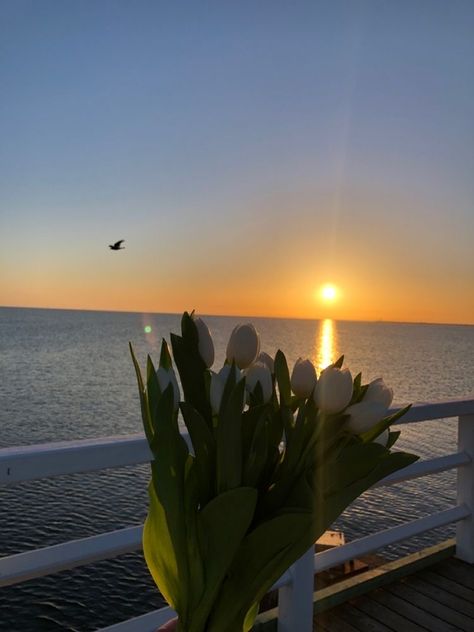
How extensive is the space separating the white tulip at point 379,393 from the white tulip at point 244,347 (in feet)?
0.55

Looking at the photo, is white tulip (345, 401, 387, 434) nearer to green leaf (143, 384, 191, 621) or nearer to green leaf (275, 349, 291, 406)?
green leaf (275, 349, 291, 406)

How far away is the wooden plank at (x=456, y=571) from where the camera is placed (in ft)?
7.87

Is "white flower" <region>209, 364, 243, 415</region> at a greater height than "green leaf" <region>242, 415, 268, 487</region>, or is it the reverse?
"white flower" <region>209, 364, 243, 415</region>

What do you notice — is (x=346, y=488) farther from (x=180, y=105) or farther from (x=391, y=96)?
(x=180, y=105)

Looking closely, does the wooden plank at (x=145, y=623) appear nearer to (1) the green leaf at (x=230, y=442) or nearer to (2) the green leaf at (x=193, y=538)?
(2) the green leaf at (x=193, y=538)

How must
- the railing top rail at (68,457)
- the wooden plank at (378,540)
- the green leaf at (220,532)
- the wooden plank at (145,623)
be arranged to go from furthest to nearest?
1. the wooden plank at (378,540)
2. the wooden plank at (145,623)
3. the railing top rail at (68,457)
4. the green leaf at (220,532)

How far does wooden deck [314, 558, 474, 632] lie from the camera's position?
2039 mm

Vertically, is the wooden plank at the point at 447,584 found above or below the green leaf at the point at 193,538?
below

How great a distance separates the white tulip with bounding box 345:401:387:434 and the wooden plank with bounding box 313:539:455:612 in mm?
1657

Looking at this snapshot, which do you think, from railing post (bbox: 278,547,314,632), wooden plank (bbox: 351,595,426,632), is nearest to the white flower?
railing post (bbox: 278,547,314,632)

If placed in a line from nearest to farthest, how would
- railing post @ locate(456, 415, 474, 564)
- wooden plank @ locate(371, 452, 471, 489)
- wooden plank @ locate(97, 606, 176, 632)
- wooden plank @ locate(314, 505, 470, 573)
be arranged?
wooden plank @ locate(97, 606, 176, 632)
wooden plank @ locate(314, 505, 470, 573)
wooden plank @ locate(371, 452, 471, 489)
railing post @ locate(456, 415, 474, 564)

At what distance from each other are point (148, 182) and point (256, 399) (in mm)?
16708

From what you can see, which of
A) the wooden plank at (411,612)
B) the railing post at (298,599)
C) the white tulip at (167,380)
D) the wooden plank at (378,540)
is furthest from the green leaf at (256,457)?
the wooden plank at (411,612)

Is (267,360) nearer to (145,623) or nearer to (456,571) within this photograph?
(145,623)
